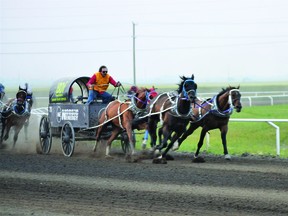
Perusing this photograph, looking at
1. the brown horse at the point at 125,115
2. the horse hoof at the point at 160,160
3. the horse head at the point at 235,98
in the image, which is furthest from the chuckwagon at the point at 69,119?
the horse head at the point at 235,98

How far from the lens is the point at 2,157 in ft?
59.5

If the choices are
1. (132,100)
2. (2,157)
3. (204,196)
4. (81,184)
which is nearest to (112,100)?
(132,100)

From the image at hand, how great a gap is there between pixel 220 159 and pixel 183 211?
25.8 ft

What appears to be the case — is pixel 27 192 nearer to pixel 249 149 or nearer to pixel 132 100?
pixel 132 100

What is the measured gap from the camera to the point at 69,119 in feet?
61.7

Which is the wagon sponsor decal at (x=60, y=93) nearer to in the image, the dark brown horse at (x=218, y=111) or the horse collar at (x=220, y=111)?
the dark brown horse at (x=218, y=111)

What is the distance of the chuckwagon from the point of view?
1852 cm

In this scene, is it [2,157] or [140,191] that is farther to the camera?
[2,157]

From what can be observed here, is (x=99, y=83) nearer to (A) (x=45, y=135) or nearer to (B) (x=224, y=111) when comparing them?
(A) (x=45, y=135)

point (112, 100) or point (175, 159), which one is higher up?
point (112, 100)

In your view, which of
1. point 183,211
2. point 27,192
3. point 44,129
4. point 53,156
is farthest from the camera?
point 44,129

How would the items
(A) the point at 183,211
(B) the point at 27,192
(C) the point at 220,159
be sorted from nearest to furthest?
(A) the point at 183,211 → (B) the point at 27,192 → (C) the point at 220,159

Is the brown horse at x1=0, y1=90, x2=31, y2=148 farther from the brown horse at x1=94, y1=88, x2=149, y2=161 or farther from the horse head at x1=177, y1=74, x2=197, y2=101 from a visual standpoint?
the horse head at x1=177, y1=74, x2=197, y2=101

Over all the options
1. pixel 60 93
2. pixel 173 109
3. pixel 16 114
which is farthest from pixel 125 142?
pixel 16 114
